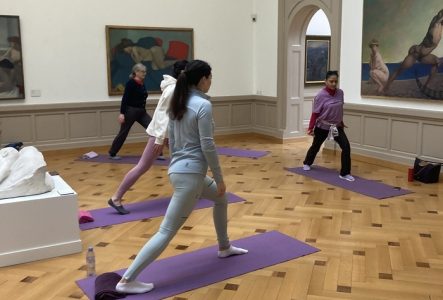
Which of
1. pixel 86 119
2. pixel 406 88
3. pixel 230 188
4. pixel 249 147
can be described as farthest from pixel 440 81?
pixel 86 119

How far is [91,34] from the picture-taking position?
8.94 metres

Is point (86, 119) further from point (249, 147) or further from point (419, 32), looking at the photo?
point (419, 32)

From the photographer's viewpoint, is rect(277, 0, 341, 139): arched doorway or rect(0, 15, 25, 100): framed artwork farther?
rect(277, 0, 341, 139): arched doorway

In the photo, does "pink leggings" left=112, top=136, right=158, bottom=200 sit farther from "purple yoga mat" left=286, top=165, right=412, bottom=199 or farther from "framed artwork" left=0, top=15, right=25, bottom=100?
"framed artwork" left=0, top=15, right=25, bottom=100

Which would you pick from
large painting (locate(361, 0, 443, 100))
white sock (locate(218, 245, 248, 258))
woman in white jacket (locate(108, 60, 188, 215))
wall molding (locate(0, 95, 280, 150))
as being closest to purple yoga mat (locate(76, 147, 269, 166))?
wall molding (locate(0, 95, 280, 150))

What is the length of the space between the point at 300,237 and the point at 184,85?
6.67 feet

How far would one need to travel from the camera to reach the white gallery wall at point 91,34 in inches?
333

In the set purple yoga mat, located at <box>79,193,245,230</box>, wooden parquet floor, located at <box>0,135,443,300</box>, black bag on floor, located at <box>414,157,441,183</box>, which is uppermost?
black bag on floor, located at <box>414,157,441,183</box>

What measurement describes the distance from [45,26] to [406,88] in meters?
6.26

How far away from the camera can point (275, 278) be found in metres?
3.54

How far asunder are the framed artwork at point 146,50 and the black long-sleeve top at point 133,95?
5.42ft

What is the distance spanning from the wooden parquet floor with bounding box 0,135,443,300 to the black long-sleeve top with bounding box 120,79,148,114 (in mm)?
1149

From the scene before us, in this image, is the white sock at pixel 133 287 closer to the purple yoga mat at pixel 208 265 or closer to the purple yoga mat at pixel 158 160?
the purple yoga mat at pixel 208 265

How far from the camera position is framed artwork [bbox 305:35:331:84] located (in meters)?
10.7
